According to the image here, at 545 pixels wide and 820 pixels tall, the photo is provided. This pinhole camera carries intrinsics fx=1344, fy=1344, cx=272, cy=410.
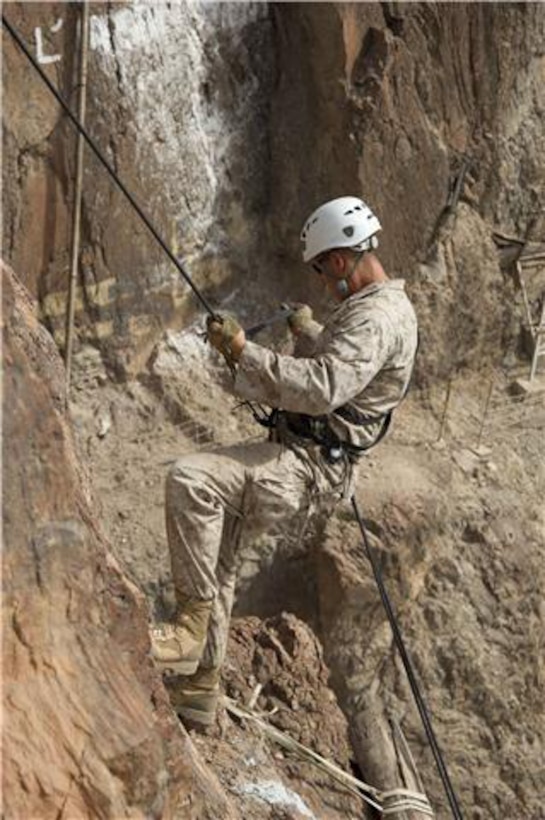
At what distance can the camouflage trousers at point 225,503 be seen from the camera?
6.11 metres

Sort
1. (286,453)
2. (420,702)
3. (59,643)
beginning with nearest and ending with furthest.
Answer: (59,643) → (286,453) → (420,702)

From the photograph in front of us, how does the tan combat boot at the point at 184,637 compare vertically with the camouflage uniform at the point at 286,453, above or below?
below

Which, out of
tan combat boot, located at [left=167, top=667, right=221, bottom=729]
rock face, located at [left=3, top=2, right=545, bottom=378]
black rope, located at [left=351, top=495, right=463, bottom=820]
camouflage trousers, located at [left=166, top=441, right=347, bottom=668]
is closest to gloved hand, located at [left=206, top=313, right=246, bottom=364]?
camouflage trousers, located at [left=166, top=441, right=347, bottom=668]

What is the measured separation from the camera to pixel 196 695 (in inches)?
259

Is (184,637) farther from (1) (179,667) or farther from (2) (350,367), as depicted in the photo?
(2) (350,367)

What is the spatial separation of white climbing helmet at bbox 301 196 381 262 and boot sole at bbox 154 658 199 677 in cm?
200

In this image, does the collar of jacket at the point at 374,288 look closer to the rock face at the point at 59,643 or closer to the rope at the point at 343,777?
the rock face at the point at 59,643

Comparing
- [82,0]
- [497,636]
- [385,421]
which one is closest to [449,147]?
[82,0]

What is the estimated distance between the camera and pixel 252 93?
10227 millimetres

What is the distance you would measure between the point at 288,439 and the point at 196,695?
52.8 inches

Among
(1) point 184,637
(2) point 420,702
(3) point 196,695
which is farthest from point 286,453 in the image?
(2) point 420,702

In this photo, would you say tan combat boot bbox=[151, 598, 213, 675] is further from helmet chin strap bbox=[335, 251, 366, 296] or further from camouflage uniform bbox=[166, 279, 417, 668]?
helmet chin strap bbox=[335, 251, 366, 296]

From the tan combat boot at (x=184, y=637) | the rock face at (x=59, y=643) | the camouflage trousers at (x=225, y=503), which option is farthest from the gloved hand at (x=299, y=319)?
the rock face at (x=59, y=643)

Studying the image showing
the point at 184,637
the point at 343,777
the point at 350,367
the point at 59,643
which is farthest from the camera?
the point at 343,777
